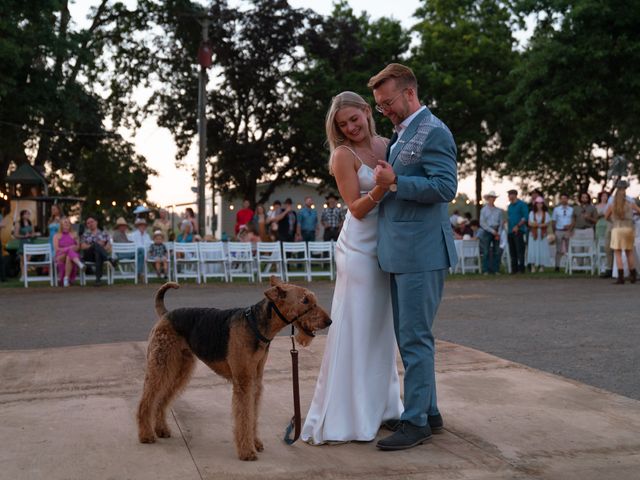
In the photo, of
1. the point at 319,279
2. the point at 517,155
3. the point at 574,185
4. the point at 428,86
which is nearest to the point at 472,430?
the point at 319,279

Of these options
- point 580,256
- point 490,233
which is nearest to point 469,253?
point 490,233

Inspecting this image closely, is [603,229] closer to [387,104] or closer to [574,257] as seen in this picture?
[574,257]

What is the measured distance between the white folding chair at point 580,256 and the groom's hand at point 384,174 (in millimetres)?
15345

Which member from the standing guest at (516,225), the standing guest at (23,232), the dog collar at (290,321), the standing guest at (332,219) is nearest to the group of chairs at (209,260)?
the standing guest at (23,232)

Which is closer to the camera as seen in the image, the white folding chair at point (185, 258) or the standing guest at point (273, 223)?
the white folding chair at point (185, 258)

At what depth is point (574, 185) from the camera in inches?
1844

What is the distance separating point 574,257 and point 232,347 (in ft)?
55.8

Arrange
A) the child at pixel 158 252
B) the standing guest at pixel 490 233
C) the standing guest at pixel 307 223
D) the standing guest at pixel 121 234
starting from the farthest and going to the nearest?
the standing guest at pixel 307 223, the standing guest at pixel 490 233, the standing guest at pixel 121 234, the child at pixel 158 252

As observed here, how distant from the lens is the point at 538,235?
19188 millimetres

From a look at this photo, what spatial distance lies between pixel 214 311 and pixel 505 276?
49.4 feet

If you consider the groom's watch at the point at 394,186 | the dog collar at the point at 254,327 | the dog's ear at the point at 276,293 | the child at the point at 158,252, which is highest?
the groom's watch at the point at 394,186

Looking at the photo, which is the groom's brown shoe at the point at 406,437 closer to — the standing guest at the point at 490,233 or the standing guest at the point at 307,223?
the standing guest at the point at 490,233

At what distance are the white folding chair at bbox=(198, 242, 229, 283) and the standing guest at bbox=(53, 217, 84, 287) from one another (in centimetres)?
281

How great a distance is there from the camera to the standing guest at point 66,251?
644 inches
